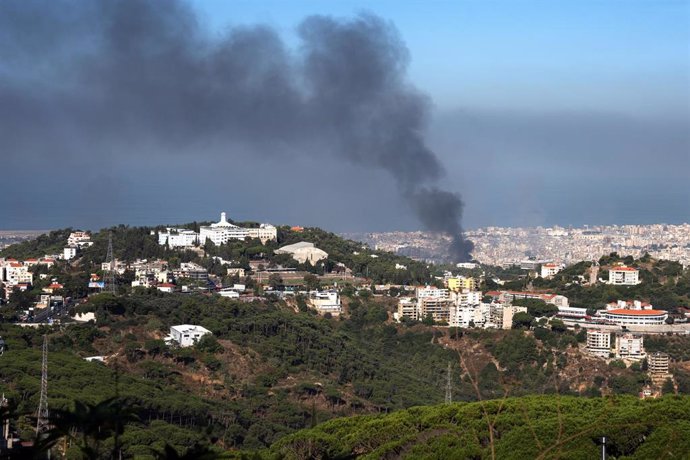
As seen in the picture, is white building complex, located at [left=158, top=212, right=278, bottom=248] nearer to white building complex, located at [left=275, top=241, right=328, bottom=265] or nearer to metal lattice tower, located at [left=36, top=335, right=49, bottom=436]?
white building complex, located at [left=275, top=241, right=328, bottom=265]

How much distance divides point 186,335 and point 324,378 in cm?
326

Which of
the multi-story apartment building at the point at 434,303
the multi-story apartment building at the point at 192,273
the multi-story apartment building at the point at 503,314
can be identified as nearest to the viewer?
the multi-story apartment building at the point at 503,314

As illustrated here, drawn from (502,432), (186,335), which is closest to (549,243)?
(186,335)

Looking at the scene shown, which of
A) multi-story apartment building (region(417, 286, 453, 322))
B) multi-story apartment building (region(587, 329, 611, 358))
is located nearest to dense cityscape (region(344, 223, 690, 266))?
multi-story apartment building (region(417, 286, 453, 322))

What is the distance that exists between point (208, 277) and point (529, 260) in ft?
103

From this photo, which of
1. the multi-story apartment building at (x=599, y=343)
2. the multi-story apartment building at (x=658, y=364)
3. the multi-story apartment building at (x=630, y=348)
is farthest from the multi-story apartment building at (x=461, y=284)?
the multi-story apartment building at (x=658, y=364)

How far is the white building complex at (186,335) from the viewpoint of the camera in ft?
80.0

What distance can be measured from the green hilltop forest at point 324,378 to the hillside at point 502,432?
0.10 ft

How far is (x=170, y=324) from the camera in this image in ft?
85.4

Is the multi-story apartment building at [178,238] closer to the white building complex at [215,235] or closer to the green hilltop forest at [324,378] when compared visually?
the white building complex at [215,235]

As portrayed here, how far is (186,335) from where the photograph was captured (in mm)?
24531

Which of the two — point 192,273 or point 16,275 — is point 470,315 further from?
point 16,275

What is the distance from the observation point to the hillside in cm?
1094

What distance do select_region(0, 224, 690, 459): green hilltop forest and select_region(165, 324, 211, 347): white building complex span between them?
0.90 ft
